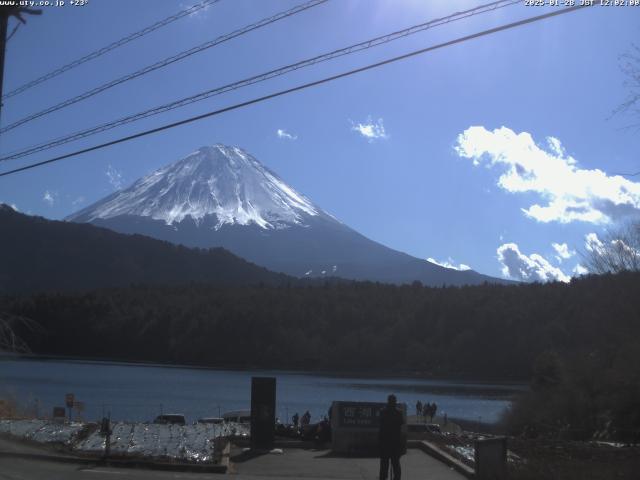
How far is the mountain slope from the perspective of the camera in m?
174

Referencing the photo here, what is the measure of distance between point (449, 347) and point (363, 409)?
308ft

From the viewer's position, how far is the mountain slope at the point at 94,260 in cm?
17412

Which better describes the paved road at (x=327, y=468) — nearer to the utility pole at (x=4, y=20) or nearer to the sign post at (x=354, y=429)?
the sign post at (x=354, y=429)

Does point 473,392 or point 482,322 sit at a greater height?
point 482,322

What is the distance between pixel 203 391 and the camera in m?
72.6

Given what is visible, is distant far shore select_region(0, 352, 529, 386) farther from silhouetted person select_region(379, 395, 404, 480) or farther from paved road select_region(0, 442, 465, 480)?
silhouetted person select_region(379, 395, 404, 480)

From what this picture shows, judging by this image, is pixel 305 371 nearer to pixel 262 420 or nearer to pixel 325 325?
pixel 325 325

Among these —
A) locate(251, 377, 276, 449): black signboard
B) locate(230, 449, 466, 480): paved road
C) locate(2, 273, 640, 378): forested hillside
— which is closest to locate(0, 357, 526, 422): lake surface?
locate(2, 273, 640, 378): forested hillside

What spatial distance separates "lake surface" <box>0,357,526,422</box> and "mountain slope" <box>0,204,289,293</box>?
6679cm

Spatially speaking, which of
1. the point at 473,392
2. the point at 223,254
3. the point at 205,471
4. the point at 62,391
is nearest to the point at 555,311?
the point at 473,392

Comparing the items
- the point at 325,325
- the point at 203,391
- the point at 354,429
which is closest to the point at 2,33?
the point at 354,429

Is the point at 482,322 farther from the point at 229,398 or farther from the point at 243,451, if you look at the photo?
the point at 243,451

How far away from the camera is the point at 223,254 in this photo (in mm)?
197125

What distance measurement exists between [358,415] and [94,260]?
170883 mm
